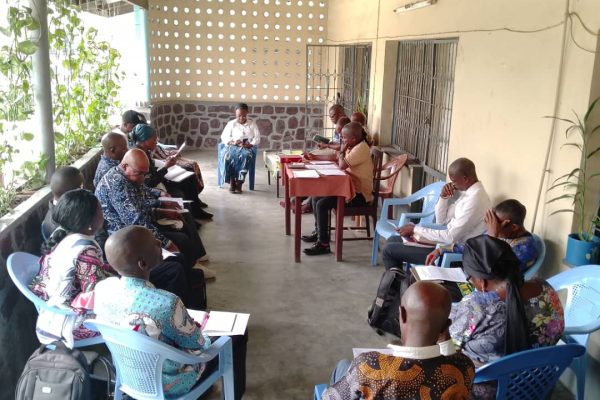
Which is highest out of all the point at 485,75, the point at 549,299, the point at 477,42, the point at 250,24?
the point at 250,24

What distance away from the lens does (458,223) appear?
356cm

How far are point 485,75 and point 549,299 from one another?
7.82 feet

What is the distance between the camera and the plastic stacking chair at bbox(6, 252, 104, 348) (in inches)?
91.9

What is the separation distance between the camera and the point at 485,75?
13.2 ft

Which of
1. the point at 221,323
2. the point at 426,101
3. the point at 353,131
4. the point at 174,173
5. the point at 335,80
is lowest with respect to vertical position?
the point at 221,323

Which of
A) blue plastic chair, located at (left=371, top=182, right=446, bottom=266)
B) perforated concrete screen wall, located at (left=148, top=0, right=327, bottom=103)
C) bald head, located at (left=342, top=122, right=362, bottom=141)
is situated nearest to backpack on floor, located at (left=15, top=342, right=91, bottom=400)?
blue plastic chair, located at (left=371, top=182, right=446, bottom=266)

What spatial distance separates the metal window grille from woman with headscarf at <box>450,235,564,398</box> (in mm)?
5354

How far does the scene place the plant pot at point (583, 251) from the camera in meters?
2.83

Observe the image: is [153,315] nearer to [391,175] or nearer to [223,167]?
[391,175]

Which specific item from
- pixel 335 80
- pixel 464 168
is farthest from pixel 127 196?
pixel 335 80

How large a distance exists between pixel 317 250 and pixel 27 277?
2826mm

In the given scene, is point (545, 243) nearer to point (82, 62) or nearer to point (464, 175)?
point (464, 175)

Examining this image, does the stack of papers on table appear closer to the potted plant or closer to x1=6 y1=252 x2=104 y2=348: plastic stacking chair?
the potted plant

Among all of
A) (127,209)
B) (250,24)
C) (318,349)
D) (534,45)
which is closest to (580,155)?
A: (534,45)
